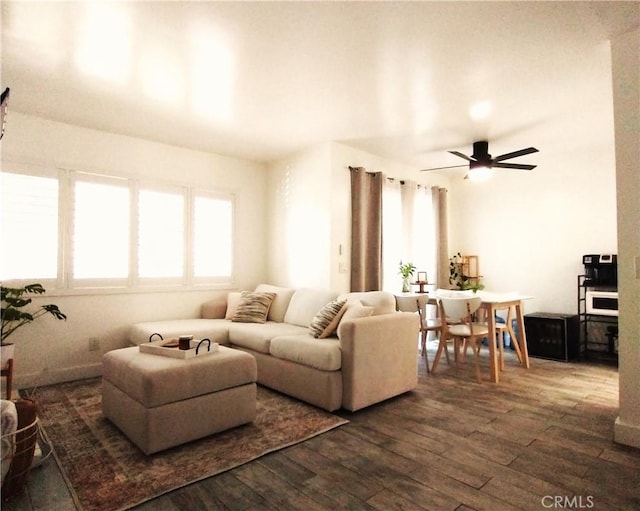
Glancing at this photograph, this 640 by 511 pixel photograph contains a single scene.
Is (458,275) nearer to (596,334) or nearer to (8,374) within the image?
(596,334)

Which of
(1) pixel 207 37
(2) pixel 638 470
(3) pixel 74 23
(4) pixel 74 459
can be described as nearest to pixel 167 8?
(1) pixel 207 37

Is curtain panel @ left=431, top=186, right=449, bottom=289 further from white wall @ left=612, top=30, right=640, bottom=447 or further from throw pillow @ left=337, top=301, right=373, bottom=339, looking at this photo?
white wall @ left=612, top=30, right=640, bottom=447

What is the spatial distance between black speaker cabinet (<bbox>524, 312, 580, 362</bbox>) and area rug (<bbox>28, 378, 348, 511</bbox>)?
3.33m

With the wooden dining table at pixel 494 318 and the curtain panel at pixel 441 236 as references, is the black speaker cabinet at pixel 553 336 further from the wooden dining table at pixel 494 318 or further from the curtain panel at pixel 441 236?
the curtain panel at pixel 441 236

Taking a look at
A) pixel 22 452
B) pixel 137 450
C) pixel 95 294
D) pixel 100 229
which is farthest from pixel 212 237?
pixel 22 452

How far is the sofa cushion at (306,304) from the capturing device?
156 inches

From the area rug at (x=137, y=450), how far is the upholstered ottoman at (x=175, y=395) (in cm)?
8

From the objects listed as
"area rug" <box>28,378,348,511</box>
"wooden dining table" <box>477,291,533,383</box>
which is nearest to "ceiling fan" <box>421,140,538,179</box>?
"wooden dining table" <box>477,291,533,383</box>

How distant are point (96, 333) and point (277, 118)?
2.96 m

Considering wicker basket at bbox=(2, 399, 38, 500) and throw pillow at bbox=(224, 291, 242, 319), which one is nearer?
wicker basket at bbox=(2, 399, 38, 500)

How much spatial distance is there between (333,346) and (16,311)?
2.69m

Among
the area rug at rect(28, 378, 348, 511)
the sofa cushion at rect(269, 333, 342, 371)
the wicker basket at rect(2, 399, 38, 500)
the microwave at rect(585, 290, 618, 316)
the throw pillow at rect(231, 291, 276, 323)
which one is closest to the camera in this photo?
the wicker basket at rect(2, 399, 38, 500)

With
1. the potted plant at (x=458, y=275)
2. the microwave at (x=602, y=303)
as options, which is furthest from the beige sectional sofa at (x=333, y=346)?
the potted plant at (x=458, y=275)

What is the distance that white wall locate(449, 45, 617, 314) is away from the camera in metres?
4.85
